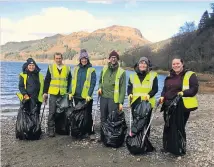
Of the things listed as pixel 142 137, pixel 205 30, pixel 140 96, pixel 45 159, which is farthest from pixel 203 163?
pixel 205 30

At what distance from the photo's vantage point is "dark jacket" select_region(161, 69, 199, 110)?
5.89 metres

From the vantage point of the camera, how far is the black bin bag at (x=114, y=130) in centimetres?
660

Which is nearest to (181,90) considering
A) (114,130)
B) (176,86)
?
(176,86)

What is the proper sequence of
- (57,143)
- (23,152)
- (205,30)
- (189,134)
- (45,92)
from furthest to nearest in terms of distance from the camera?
(205,30) < (189,134) < (45,92) < (57,143) < (23,152)

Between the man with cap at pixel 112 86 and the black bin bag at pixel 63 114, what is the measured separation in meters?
0.91

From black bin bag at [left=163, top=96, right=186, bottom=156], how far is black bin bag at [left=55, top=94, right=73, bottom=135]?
2438 mm

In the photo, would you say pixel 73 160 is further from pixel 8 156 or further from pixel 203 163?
pixel 203 163

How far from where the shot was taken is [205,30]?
72062 mm

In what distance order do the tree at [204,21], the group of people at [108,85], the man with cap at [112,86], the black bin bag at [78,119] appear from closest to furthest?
the group of people at [108,85] < the man with cap at [112,86] < the black bin bag at [78,119] < the tree at [204,21]

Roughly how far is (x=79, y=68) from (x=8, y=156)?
2.52 metres

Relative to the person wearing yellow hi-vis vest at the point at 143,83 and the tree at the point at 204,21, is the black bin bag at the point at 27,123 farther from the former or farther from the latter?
the tree at the point at 204,21

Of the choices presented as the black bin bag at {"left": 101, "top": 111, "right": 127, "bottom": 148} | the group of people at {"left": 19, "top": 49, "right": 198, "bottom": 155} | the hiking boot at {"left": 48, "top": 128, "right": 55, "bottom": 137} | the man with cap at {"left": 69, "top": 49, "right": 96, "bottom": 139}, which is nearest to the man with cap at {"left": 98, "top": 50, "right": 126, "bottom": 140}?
the group of people at {"left": 19, "top": 49, "right": 198, "bottom": 155}

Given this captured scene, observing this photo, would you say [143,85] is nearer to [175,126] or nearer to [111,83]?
[111,83]

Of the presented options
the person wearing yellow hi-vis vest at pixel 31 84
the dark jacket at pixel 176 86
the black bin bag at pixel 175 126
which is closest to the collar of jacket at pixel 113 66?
the dark jacket at pixel 176 86
